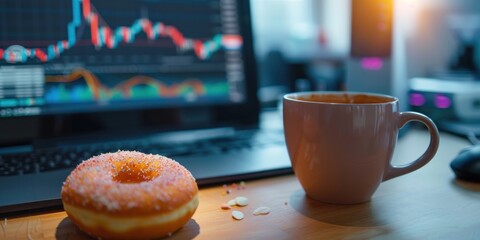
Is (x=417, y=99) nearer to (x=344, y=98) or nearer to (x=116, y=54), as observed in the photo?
(x=344, y=98)

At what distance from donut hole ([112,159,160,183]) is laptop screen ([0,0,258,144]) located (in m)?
0.28

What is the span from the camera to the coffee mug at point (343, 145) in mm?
408

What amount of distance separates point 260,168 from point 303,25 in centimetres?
136

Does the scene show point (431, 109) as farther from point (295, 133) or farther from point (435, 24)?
point (295, 133)

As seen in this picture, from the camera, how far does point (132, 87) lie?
684 millimetres

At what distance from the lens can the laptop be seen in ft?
1.91

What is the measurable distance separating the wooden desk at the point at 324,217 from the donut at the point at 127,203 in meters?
0.03

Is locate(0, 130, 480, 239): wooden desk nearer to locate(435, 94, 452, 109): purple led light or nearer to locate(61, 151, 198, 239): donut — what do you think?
locate(61, 151, 198, 239): donut

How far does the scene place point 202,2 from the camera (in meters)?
0.73

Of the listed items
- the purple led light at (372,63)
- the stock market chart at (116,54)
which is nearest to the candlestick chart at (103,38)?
the stock market chart at (116,54)

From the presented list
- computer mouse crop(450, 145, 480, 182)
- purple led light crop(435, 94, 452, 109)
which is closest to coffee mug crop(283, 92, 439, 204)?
computer mouse crop(450, 145, 480, 182)

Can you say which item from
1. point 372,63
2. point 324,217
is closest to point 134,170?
point 324,217

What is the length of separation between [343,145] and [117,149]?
0.33 meters

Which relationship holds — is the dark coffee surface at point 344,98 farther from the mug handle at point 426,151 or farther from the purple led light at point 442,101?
the purple led light at point 442,101
